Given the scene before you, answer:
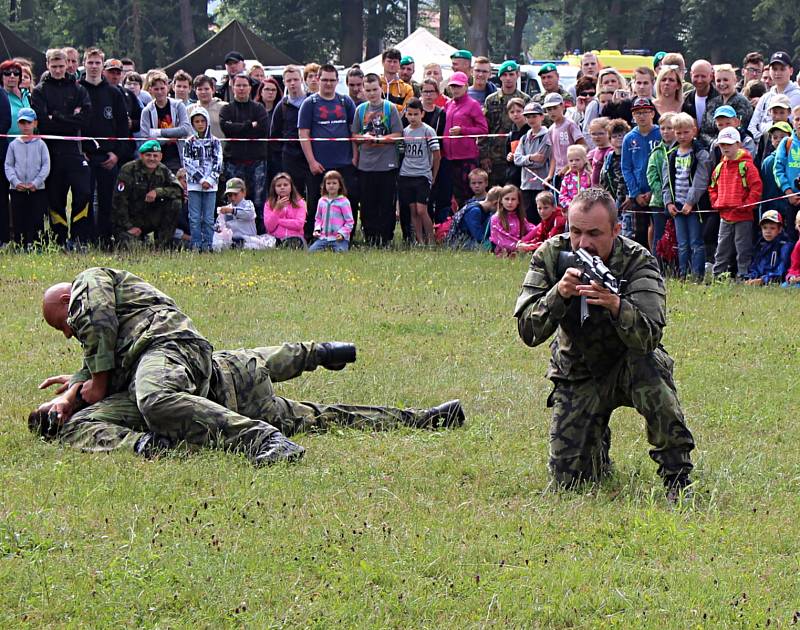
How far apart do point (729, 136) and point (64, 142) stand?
801 centimetres

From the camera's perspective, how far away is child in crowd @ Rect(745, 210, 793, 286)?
13.6 meters

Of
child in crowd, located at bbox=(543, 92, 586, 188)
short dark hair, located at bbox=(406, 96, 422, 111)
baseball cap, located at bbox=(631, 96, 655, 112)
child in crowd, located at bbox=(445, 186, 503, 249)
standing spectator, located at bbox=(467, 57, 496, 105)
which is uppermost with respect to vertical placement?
standing spectator, located at bbox=(467, 57, 496, 105)

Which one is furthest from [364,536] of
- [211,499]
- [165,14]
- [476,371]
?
Answer: [165,14]

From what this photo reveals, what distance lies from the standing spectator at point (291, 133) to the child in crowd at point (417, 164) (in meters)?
1.33

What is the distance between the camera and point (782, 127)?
13711 millimetres

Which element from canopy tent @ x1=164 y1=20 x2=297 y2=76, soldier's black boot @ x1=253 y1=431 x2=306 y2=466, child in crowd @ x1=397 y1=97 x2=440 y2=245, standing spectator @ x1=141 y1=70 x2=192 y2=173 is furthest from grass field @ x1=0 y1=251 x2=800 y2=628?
canopy tent @ x1=164 y1=20 x2=297 y2=76

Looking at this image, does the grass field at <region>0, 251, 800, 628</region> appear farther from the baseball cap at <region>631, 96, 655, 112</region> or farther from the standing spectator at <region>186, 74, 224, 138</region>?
the standing spectator at <region>186, 74, 224, 138</region>

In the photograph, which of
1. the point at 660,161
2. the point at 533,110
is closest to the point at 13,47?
the point at 533,110

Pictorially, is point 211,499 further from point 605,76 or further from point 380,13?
point 380,13

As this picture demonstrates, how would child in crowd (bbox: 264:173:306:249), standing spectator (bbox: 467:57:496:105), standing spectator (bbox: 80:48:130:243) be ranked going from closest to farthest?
standing spectator (bbox: 80:48:130:243), child in crowd (bbox: 264:173:306:249), standing spectator (bbox: 467:57:496:105)

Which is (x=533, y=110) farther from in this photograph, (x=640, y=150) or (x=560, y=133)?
(x=640, y=150)

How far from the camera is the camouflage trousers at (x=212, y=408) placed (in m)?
7.09

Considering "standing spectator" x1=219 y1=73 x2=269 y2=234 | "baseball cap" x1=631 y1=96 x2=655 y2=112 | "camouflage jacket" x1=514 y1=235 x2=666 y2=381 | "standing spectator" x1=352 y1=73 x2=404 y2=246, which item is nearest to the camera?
"camouflage jacket" x1=514 y1=235 x2=666 y2=381

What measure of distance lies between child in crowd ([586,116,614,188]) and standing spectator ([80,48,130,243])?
5987 millimetres
